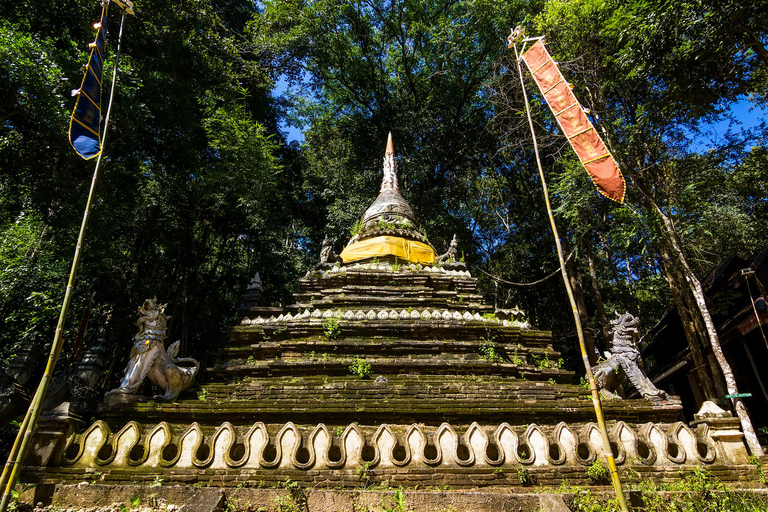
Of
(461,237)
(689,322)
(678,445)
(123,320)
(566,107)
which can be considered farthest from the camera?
(461,237)

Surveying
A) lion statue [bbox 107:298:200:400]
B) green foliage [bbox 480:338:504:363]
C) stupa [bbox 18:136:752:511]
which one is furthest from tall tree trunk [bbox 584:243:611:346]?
lion statue [bbox 107:298:200:400]

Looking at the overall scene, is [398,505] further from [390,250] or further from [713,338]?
[390,250]

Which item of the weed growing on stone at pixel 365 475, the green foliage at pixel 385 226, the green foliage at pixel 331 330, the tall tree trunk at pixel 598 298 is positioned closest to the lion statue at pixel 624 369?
the weed growing on stone at pixel 365 475

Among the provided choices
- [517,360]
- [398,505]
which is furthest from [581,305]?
[398,505]

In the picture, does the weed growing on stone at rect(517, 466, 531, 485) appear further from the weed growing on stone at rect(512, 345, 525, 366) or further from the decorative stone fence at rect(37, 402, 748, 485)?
the weed growing on stone at rect(512, 345, 525, 366)

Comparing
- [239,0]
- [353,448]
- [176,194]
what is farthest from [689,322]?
[239,0]

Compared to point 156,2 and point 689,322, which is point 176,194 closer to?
point 156,2

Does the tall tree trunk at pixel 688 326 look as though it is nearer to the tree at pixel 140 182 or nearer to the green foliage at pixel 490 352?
the green foliage at pixel 490 352

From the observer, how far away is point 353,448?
4594 millimetres

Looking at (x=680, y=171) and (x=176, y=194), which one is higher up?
(x=176, y=194)

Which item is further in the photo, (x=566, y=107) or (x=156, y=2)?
(x=156, y=2)

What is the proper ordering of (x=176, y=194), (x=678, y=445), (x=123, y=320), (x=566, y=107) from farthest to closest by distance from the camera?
1. (x=176, y=194)
2. (x=123, y=320)
3. (x=566, y=107)
4. (x=678, y=445)

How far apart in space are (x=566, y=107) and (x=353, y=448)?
4.78 m

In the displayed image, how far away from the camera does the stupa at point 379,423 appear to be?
14.6 ft
